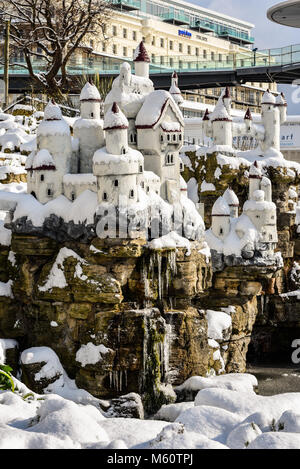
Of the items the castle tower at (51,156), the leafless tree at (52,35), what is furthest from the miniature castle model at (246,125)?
the castle tower at (51,156)

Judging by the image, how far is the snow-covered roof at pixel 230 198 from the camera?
44.3 meters

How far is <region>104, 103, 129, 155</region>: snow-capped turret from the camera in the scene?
3141 centimetres

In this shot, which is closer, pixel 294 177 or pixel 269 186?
pixel 269 186

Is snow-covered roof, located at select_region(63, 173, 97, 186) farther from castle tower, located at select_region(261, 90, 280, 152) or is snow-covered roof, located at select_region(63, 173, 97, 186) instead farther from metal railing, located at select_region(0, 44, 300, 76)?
metal railing, located at select_region(0, 44, 300, 76)

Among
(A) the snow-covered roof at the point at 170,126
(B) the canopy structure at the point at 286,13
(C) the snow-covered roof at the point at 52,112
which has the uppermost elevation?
(B) the canopy structure at the point at 286,13

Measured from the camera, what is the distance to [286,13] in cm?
4353

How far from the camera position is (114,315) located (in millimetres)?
30953

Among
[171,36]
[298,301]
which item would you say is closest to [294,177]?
[298,301]

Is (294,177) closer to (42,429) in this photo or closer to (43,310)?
(43,310)

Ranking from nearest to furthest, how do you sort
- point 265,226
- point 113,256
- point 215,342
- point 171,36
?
point 113,256
point 215,342
point 265,226
point 171,36

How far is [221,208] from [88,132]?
11.4m

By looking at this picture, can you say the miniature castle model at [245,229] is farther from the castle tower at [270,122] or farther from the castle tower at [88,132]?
the castle tower at [88,132]

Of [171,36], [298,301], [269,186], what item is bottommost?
[298,301]
